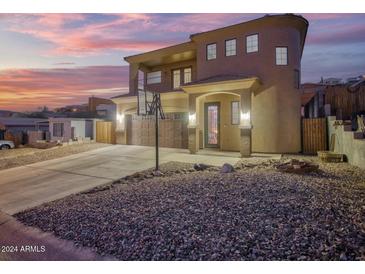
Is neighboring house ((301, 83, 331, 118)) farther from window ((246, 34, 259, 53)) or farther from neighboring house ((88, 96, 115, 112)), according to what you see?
neighboring house ((88, 96, 115, 112))

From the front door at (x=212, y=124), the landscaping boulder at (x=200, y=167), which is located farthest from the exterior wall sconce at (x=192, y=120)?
the landscaping boulder at (x=200, y=167)

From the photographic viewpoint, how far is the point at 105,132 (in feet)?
40.8

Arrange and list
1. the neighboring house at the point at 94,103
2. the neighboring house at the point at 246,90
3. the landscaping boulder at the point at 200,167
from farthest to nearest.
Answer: the neighboring house at the point at 94,103 < the neighboring house at the point at 246,90 < the landscaping boulder at the point at 200,167

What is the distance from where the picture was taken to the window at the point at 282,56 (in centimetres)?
835

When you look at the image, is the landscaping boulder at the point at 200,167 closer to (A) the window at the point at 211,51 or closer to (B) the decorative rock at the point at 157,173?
(B) the decorative rock at the point at 157,173

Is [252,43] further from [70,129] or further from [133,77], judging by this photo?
[70,129]

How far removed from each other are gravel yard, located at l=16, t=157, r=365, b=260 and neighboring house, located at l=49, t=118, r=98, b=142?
11.0 metres

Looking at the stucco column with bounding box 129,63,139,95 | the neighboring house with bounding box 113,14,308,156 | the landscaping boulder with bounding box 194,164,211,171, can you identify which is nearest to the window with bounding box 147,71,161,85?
the stucco column with bounding box 129,63,139,95

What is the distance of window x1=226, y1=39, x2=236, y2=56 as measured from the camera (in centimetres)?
892

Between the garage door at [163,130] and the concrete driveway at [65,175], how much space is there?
5.91 ft

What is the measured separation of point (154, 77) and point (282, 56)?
660cm

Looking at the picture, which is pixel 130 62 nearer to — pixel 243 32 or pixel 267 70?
pixel 243 32
